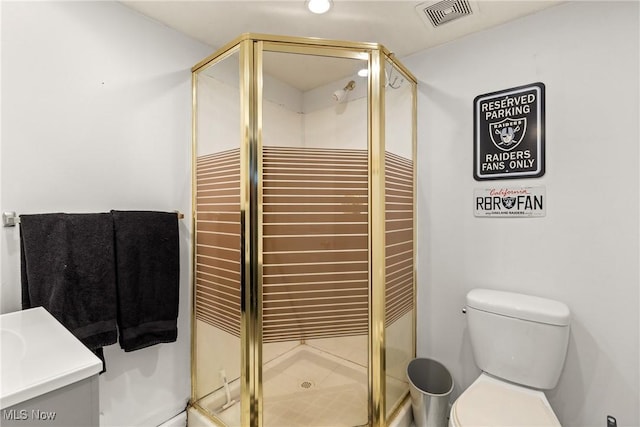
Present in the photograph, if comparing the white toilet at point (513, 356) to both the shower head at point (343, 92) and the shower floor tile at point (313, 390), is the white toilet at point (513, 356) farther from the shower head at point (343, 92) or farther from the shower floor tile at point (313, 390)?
the shower head at point (343, 92)

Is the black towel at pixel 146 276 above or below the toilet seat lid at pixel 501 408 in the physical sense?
above

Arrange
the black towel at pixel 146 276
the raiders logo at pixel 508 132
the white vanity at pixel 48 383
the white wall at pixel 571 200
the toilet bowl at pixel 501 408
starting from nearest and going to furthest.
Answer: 1. the white vanity at pixel 48 383
2. the toilet bowl at pixel 501 408
3. the white wall at pixel 571 200
4. the black towel at pixel 146 276
5. the raiders logo at pixel 508 132

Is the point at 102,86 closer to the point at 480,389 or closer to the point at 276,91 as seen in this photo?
the point at 276,91

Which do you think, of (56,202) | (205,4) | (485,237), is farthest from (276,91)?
(485,237)

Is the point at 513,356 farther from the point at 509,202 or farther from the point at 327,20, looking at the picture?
the point at 327,20

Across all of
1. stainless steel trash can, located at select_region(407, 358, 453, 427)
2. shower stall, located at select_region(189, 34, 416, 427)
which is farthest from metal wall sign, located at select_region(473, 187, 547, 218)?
stainless steel trash can, located at select_region(407, 358, 453, 427)

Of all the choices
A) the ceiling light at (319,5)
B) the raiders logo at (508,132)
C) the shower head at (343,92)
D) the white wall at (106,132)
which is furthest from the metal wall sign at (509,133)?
the white wall at (106,132)

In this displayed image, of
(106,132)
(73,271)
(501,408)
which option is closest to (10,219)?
(73,271)

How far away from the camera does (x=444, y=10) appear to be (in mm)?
1500

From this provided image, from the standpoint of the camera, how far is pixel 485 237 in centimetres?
168

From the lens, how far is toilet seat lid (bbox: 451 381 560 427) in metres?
1.17

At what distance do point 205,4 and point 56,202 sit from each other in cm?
115

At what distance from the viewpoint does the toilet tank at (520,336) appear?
4.44ft

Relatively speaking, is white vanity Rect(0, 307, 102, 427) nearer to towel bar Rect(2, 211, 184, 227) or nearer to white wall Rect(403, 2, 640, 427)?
towel bar Rect(2, 211, 184, 227)
